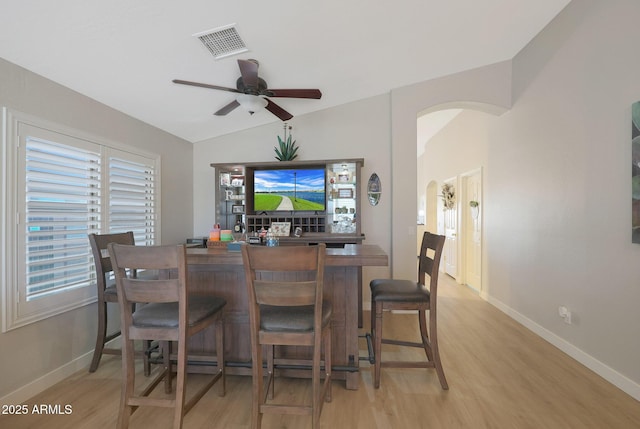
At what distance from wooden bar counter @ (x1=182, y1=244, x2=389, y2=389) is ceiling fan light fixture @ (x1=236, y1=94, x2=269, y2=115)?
1.42 m

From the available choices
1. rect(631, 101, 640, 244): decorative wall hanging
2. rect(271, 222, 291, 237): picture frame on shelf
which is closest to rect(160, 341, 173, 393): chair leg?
rect(271, 222, 291, 237): picture frame on shelf

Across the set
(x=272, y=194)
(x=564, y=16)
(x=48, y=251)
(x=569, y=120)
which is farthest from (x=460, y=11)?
(x=48, y=251)

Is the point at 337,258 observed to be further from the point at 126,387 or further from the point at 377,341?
the point at 126,387

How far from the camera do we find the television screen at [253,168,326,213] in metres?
3.97

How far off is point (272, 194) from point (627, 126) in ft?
11.9

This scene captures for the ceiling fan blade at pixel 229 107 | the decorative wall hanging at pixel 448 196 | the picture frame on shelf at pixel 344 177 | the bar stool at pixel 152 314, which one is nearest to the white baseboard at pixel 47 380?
the bar stool at pixel 152 314

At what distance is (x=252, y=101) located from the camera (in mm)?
2605

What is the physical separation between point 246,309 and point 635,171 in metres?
3.04

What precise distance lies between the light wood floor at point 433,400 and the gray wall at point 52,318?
0.16m

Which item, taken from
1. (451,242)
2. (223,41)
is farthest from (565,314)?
(223,41)

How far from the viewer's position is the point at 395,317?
3590 mm

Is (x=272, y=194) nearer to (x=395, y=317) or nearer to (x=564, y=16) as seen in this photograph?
(x=395, y=317)

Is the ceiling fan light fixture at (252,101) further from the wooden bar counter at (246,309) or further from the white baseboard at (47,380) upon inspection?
the white baseboard at (47,380)

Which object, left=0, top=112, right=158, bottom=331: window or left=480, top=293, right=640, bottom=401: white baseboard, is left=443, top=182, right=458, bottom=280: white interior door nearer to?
left=480, top=293, right=640, bottom=401: white baseboard
